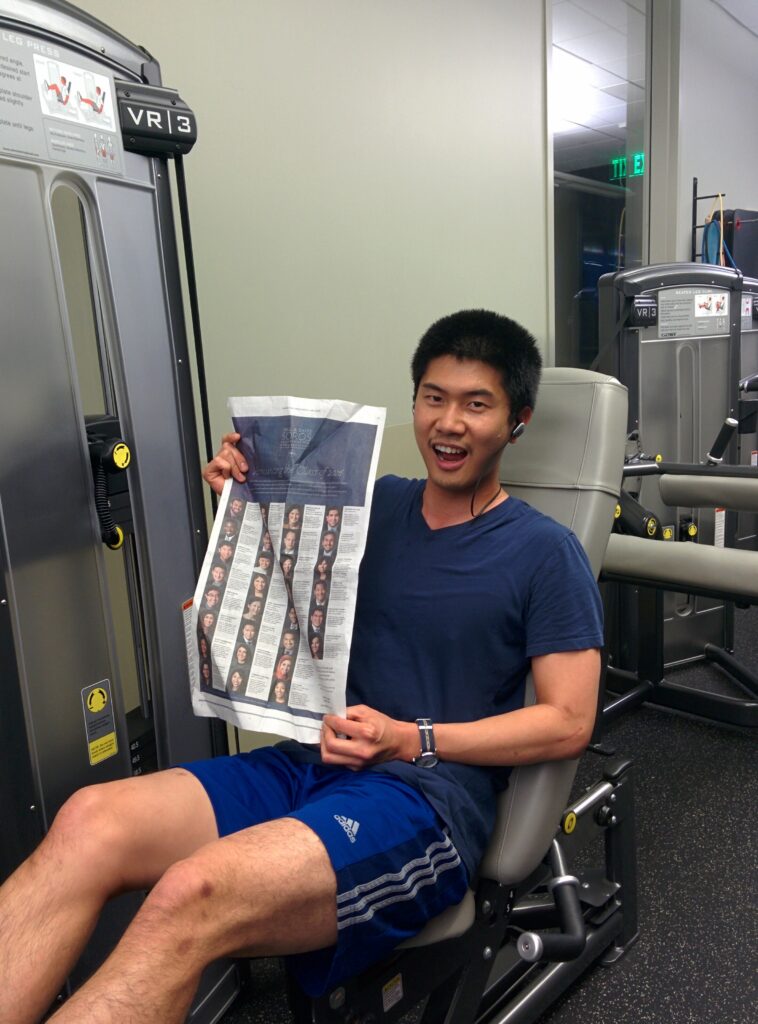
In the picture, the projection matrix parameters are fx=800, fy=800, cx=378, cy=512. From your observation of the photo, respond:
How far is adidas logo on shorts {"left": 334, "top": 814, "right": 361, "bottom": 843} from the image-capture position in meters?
1.01

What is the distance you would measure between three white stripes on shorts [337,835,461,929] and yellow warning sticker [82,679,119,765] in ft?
1.56

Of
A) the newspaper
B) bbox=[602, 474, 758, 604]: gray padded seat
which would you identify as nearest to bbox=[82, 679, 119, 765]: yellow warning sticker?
the newspaper

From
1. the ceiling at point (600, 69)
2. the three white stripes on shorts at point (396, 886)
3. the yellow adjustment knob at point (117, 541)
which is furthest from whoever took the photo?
the ceiling at point (600, 69)

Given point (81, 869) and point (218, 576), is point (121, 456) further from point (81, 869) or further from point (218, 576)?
point (81, 869)

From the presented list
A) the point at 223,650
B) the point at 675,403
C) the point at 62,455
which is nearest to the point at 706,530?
the point at 675,403

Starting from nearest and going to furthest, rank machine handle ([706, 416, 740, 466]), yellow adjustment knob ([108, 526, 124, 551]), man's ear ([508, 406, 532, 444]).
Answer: yellow adjustment knob ([108, 526, 124, 551]) < man's ear ([508, 406, 532, 444]) < machine handle ([706, 416, 740, 466])

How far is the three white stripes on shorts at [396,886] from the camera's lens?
3.19 feet

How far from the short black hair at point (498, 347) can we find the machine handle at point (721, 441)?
1541mm

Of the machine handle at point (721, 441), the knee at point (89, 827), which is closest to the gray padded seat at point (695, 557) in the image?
the machine handle at point (721, 441)

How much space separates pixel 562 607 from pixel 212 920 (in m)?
0.62

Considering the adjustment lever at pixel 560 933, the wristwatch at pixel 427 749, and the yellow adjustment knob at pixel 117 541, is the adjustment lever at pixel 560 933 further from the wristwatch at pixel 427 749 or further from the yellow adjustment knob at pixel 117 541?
the yellow adjustment knob at pixel 117 541

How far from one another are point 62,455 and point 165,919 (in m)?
0.62

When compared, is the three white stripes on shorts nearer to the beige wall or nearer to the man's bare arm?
the man's bare arm

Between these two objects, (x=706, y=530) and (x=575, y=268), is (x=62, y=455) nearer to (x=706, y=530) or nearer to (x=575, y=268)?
(x=706, y=530)
